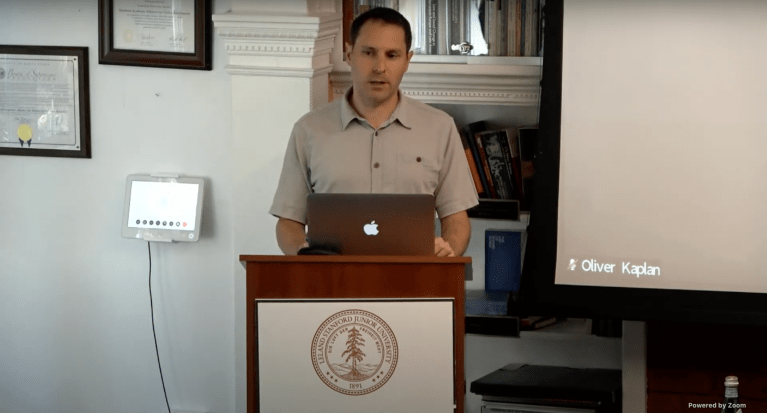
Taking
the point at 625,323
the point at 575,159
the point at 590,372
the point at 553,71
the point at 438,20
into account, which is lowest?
the point at 590,372

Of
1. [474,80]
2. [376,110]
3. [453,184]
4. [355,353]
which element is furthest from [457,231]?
[355,353]

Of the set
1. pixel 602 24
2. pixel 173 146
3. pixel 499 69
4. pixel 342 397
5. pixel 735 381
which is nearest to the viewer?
pixel 735 381

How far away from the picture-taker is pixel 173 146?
123 inches

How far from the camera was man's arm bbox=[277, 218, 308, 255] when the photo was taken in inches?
96.4

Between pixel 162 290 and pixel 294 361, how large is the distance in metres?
1.46

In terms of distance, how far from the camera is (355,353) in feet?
6.01

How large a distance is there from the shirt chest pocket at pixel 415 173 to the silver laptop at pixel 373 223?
513mm

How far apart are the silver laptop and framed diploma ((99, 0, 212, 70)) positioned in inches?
48.4

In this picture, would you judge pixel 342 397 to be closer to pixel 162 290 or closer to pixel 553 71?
pixel 553 71

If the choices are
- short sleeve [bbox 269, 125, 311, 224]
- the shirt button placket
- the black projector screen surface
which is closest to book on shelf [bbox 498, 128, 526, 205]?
the black projector screen surface

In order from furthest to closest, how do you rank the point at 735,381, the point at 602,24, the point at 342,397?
the point at 602,24, the point at 342,397, the point at 735,381

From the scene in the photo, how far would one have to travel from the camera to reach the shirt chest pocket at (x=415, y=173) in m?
2.51

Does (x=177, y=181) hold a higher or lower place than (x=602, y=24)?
lower

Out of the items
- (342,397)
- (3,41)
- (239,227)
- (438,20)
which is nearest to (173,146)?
(239,227)
